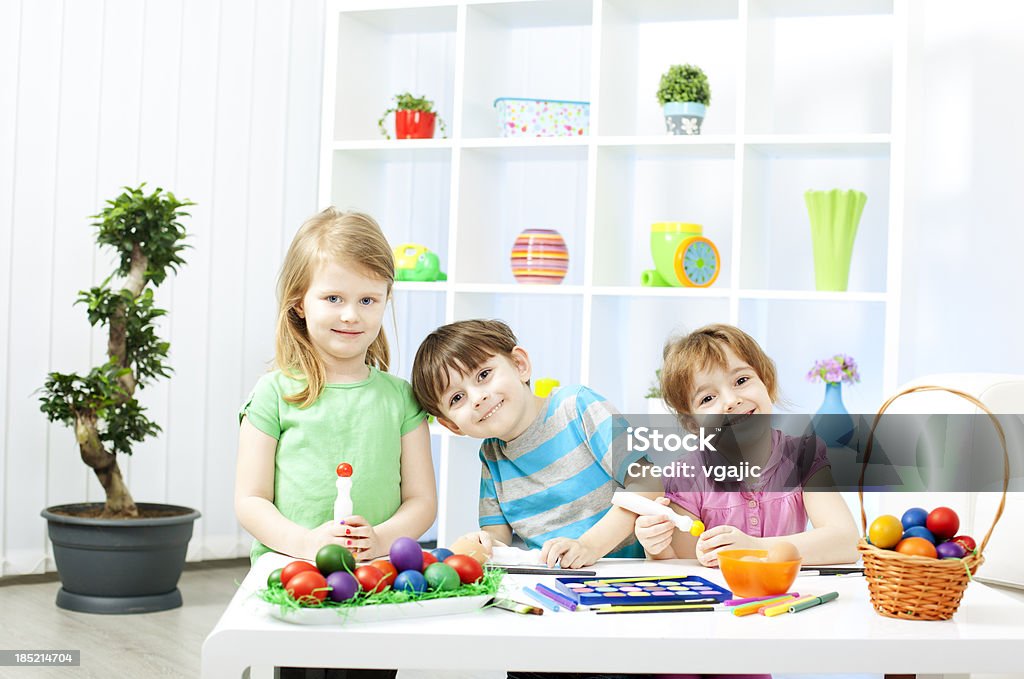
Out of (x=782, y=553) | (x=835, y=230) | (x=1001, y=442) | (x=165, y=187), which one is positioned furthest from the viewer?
(x=165, y=187)

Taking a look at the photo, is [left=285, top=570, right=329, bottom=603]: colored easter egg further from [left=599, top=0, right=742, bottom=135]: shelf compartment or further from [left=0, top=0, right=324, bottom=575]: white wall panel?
[left=0, top=0, right=324, bottom=575]: white wall panel

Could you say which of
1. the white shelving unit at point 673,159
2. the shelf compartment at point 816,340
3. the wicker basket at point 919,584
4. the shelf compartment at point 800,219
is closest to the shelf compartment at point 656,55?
the white shelving unit at point 673,159

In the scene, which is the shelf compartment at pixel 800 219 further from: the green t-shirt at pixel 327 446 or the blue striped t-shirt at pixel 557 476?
the green t-shirt at pixel 327 446

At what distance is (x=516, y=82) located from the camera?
4.18m

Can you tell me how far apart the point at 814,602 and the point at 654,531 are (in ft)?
1.03

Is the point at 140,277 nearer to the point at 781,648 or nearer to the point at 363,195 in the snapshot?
the point at 363,195

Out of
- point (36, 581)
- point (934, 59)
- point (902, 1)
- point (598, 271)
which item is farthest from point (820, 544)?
point (36, 581)

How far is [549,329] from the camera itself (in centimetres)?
429

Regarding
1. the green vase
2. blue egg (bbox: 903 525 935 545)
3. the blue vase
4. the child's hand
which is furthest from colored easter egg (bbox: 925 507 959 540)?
the green vase

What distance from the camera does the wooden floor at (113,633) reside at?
8.15ft

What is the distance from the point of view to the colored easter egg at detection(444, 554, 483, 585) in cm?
122

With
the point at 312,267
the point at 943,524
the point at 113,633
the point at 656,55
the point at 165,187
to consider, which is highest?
the point at 656,55

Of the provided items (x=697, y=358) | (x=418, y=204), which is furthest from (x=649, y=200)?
(x=697, y=358)

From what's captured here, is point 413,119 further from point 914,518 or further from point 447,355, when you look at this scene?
point 914,518
